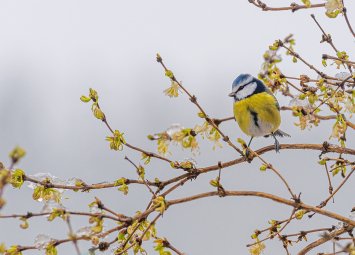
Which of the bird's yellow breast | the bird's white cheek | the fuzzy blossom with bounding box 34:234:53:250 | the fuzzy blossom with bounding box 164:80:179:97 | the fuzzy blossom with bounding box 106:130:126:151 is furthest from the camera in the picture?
the bird's white cheek

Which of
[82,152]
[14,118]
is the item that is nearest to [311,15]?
[82,152]

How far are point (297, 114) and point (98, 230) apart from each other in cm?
100

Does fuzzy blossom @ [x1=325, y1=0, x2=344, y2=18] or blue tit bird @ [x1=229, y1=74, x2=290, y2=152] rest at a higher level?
blue tit bird @ [x1=229, y1=74, x2=290, y2=152]

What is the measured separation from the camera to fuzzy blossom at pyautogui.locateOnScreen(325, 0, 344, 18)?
2639 mm

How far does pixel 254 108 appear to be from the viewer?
3676mm

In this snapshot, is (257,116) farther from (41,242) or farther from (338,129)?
(41,242)

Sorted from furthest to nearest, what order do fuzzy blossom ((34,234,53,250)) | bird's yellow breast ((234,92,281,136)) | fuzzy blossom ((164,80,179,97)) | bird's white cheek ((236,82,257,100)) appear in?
bird's white cheek ((236,82,257,100)), bird's yellow breast ((234,92,281,136)), fuzzy blossom ((164,80,179,97)), fuzzy blossom ((34,234,53,250))

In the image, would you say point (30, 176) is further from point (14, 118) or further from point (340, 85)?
point (14, 118)

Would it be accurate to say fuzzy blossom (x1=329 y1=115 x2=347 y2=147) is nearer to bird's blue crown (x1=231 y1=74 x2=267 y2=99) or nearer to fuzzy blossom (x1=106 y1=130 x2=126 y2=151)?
fuzzy blossom (x1=106 y1=130 x2=126 y2=151)

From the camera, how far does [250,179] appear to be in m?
98.7

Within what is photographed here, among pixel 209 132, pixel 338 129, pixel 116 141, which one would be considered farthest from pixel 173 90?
pixel 338 129

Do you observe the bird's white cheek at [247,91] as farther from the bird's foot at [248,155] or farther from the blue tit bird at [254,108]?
the bird's foot at [248,155]

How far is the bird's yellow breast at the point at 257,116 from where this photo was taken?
143 inches

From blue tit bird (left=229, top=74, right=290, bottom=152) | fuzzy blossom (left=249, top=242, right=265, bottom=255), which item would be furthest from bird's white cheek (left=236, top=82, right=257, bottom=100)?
fuzzy blossom (left=249, top=242, right=265, bottom=255)
